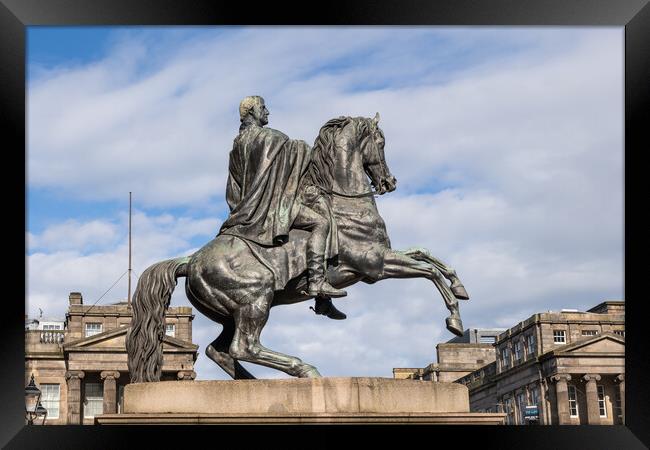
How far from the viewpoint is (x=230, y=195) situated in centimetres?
1670

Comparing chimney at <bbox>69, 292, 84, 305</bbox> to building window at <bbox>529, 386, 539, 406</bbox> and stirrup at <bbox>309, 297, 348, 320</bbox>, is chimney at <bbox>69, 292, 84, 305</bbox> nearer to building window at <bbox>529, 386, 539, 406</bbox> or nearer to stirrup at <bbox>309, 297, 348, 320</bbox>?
building window at <bbox>529, 386, 539, 406</bbox>

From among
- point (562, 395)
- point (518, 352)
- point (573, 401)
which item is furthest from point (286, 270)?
Answer: point (518, 352)

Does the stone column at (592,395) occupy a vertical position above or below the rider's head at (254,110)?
below

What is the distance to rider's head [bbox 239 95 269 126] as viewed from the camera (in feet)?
55.5

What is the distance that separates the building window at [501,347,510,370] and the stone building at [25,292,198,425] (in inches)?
1101

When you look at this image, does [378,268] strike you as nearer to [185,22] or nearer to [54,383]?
[185,22]

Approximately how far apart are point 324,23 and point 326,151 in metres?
2.70

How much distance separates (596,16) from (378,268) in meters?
4.26

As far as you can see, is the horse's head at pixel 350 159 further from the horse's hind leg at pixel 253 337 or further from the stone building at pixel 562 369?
the stone building at pixel 562 369

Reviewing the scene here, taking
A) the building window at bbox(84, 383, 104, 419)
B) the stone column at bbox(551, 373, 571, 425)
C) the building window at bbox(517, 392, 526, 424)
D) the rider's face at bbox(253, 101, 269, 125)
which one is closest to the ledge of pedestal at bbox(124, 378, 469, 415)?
the rider's face at bbox(253, 101, 269, 125)

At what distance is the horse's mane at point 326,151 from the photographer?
1661cm

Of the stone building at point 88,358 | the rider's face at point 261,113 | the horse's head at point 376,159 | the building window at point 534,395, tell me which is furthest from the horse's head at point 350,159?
the building window at point 534,395

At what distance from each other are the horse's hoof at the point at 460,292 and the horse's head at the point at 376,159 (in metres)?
1.59
